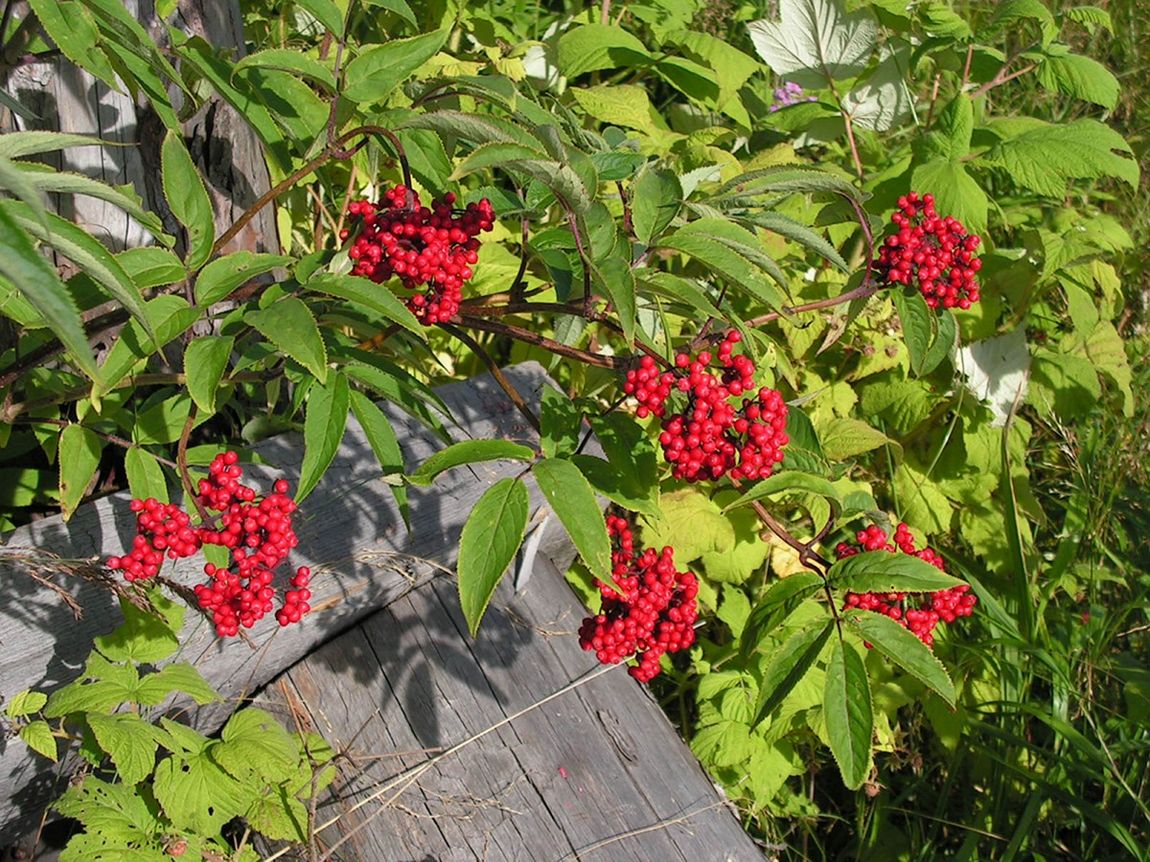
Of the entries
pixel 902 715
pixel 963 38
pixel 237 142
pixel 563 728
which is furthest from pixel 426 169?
pixel 902 715

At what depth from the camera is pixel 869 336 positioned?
8.03ft

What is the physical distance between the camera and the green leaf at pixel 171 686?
1.51 metres

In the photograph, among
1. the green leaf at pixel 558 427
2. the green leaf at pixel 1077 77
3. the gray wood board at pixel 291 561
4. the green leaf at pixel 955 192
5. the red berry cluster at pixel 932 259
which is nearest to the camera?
the green leaf at pixel 558 427

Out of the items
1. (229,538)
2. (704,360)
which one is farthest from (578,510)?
(229,538)

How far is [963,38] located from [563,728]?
1756 millimetres

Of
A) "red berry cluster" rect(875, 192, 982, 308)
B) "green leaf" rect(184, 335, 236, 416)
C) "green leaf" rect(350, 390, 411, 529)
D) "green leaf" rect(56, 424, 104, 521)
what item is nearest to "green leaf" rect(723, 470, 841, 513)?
"red berry cluster" rect(875, 192, 982, 308)

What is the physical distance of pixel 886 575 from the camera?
1267 millimetres

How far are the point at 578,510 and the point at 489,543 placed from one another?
0.11 meters

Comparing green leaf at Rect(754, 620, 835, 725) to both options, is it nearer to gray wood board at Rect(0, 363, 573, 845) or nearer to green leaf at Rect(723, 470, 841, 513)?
green leaf at Rect(723, 470, 841, 513)

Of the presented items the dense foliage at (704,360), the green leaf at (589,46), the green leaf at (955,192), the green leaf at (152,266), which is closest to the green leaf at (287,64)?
the dense foliage at (704,360)

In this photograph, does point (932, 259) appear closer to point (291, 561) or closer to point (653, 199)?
point (653, 199)

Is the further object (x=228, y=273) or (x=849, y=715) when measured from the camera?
(x=228, y=273)

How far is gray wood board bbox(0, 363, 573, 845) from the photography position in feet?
5.32

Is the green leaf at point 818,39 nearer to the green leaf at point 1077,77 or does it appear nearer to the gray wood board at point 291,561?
the green leaf at point 1077,77
